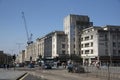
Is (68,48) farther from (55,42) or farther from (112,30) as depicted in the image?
(112,30)

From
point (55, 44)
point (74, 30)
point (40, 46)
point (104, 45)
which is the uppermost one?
point (74, 30)

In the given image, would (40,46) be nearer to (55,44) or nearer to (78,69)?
(55,44)

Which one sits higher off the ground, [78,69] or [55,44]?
[55,44]

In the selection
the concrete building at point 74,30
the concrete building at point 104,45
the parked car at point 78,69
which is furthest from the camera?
the concrete building at point 74,30

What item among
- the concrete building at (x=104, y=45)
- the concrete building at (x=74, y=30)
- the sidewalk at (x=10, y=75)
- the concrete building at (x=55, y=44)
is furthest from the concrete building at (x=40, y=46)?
the sidewalk at (x=10, y=75)

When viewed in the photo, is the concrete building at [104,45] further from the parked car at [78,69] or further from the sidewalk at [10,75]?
the sidewalk at [10,75]

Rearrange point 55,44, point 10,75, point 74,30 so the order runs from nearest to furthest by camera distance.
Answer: point 10,75
point 74,30
point 55,44

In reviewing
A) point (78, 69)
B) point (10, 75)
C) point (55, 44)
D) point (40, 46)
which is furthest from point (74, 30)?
point (10, 75)

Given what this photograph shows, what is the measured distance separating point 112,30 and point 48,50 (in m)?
57.4

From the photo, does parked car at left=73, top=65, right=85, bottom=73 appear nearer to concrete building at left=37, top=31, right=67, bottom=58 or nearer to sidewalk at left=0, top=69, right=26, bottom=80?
sidewalk at left=0, top=69, right=26, bottom=80

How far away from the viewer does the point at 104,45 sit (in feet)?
374

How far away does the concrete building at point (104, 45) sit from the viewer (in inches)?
4402

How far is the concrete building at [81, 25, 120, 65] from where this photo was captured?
367 feet

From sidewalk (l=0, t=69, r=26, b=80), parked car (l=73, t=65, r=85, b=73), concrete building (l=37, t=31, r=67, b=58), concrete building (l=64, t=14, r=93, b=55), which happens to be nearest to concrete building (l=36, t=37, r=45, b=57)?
concrete building (l=37, t=31, r=67, b=58)
